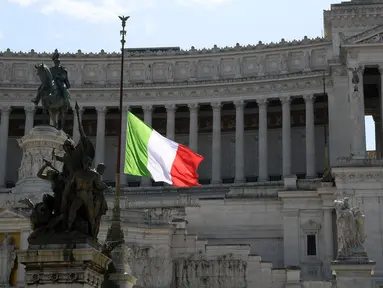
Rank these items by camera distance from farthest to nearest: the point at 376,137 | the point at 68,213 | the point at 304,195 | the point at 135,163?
the point at 376,137, the point at 304,195, the point at 135,163, the point at 68,213

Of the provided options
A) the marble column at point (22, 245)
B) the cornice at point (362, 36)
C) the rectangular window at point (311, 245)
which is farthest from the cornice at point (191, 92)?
the marble column at point (22, 245)

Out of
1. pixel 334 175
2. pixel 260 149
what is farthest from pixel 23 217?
pixel 260 149

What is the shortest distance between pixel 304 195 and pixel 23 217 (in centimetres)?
1973

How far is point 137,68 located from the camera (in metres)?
83.7

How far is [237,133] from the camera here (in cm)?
7800

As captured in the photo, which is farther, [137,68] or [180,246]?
[137,68]

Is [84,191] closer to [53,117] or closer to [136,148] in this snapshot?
[136,148]

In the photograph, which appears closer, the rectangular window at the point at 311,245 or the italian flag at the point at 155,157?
the italian flag at the point at 155,157

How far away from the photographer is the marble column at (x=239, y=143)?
76500mm

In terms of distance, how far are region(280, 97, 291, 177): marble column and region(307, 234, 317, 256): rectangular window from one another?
68.4 ft

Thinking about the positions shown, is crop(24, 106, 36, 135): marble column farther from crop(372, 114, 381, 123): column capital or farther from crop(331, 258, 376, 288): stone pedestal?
crop(331, 258, 376, 288): stone pedestal

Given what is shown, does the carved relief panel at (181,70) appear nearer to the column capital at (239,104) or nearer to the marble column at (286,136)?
the column capital at (239,104)

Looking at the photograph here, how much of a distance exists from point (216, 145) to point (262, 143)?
14.8 feet

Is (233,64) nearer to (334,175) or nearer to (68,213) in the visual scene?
(334,175)
